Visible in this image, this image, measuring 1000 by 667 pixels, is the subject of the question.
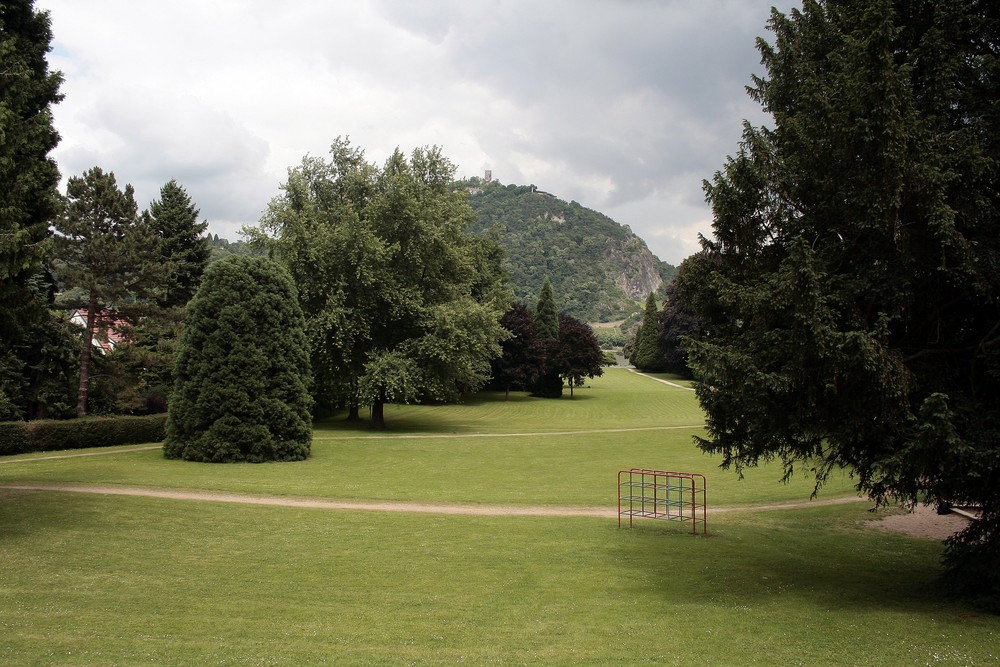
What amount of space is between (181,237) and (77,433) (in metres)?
17.5

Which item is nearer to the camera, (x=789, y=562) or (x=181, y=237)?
(x=789, y=562)

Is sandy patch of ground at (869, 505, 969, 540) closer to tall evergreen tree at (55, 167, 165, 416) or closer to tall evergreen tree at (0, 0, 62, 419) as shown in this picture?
tall evergreen tree at (0, 0, 62, 419)

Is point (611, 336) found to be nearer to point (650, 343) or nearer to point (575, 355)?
point (650, 343)

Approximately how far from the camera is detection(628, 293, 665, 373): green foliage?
93062mm

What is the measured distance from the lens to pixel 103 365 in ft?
114

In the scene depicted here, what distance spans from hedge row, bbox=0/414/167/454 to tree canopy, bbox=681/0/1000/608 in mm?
27122

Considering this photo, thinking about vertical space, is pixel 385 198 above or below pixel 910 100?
above

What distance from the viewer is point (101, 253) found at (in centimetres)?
3316

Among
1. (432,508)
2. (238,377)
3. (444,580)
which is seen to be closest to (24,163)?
(444,580)

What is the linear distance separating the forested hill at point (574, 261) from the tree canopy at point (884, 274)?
127 m

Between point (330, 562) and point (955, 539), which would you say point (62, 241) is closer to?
point (330, 562)

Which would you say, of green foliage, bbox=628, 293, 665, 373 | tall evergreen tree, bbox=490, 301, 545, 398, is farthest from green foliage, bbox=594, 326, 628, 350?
tall evergreen tree, bbox=490, 301, 545, 398

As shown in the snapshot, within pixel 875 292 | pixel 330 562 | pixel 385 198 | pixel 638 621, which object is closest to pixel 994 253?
pixel 875 292

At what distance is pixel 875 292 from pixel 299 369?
2312cm
